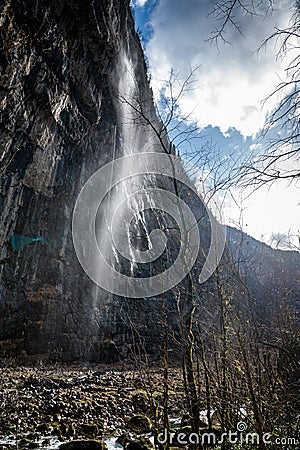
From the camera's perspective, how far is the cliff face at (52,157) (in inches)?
457

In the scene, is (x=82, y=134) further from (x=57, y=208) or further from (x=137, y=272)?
(x=137, y=272)

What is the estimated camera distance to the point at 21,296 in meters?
13.9

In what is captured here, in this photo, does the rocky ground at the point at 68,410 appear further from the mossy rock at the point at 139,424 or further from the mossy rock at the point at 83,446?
the mossy rock at the point at 83,446

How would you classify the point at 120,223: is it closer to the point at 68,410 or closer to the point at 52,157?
the point at 52,157

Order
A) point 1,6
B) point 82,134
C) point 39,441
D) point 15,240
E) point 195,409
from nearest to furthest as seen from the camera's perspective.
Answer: point 195,409
point 39,441
point 1,6
point 15,240
point 82,134

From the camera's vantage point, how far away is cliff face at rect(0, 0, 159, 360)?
1162 cm

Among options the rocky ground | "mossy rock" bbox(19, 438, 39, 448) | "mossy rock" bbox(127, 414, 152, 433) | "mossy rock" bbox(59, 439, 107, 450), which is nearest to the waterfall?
the rocky ground

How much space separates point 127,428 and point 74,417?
4.34 feet

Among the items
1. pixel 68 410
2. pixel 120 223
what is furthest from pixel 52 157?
pixel 68 410

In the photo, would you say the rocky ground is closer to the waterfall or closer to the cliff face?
the cliff face

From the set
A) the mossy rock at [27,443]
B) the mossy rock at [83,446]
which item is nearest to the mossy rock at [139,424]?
the mossy rock at [83,446]

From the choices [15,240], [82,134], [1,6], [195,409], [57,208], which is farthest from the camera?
[82,134]

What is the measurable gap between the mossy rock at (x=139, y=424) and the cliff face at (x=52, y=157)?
8.03 meters

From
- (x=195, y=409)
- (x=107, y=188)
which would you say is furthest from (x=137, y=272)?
(x=195, y=409)
